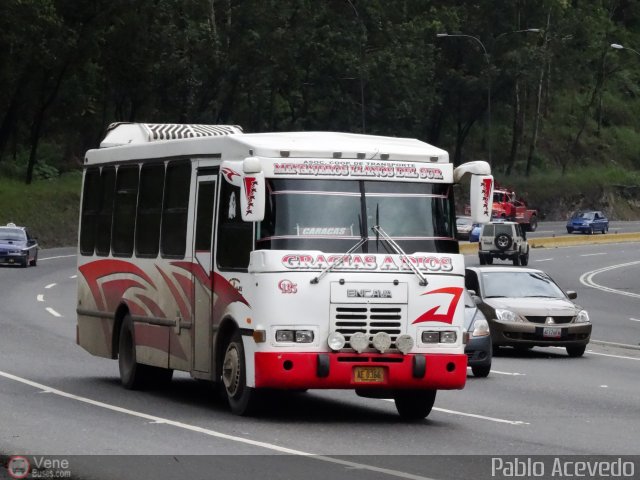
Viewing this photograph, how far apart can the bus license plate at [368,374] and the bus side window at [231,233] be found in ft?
4.65

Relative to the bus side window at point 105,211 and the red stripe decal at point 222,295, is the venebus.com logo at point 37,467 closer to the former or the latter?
the red stripe decal at point 222,295

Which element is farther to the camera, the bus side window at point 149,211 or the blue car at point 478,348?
the blue car at point 478,348

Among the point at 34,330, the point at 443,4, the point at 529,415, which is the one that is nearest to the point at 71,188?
the point at 443,4

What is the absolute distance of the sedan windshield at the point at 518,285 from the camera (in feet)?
86.9

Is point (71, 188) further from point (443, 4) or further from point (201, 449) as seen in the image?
point (201, 449)

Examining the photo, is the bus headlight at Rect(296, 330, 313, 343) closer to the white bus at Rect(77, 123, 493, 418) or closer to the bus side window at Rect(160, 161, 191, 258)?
the white bus at Rect(77, 123, 493, 418)

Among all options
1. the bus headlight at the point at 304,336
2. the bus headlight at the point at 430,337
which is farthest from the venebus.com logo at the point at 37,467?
the bus headlight at the point at 430,337

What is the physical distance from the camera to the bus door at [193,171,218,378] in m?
15.3

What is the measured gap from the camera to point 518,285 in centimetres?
2681

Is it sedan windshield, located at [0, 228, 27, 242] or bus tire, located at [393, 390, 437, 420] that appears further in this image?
sedan windshield, located at [0, 228, 27, 242]

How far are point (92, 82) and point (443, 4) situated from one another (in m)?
30.4

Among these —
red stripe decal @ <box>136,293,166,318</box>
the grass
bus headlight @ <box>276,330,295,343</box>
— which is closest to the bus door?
red stripe decal @ <box>136,293,166,318</box>

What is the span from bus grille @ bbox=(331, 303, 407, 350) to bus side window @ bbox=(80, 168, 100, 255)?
18.3 ft

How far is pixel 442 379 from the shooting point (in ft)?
47.5
